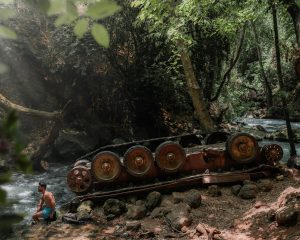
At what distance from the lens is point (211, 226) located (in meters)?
8.65

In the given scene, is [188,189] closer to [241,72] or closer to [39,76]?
[39,76]

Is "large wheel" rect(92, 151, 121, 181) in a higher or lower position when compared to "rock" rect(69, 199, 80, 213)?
higher

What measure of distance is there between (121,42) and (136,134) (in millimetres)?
4376

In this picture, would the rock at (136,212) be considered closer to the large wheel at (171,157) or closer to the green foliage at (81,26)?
the large wheel at (171,157)

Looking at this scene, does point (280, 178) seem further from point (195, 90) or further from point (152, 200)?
point (195, 90)

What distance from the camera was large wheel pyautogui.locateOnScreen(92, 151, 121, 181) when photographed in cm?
1098

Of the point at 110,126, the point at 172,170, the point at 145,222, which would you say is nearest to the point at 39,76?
the point at 110,126

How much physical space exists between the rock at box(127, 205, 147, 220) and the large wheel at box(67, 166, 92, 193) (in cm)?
178

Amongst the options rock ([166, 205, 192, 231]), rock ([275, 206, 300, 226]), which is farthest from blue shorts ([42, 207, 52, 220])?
rock ([275, 206, 300, 226])

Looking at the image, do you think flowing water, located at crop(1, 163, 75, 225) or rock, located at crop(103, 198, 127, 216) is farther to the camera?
flowing water, located at crop(1, 163, 75, 225)

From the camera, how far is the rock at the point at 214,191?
33.4 ft

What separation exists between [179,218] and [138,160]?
263 centimetres

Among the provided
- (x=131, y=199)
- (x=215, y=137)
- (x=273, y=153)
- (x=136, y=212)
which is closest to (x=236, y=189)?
(x=273, y=153)

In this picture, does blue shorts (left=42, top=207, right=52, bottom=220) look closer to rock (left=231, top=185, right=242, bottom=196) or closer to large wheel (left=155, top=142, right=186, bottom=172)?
large wheel (left=155, top=142, right=186, bottom=172)
